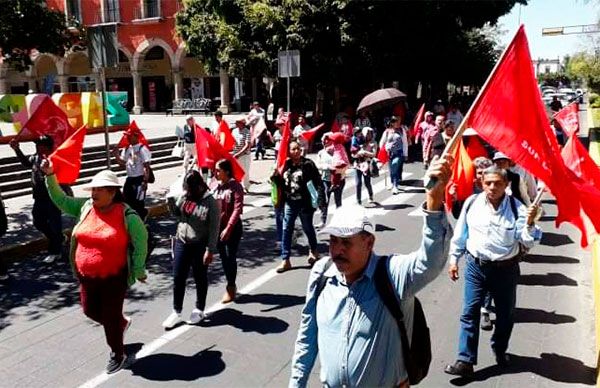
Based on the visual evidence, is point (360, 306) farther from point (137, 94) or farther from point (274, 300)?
point (137, 94)

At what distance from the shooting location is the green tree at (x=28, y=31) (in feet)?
26.5

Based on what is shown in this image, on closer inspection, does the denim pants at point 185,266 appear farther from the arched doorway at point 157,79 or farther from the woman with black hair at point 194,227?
the arched doorway at point 157,79

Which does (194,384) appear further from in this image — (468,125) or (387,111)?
(387,111)

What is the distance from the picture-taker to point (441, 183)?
2402 millimetres

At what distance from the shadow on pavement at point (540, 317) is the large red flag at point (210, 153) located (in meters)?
3.29

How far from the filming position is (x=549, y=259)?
25.2 feet

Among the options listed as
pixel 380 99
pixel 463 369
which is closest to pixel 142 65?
pixel 380 99

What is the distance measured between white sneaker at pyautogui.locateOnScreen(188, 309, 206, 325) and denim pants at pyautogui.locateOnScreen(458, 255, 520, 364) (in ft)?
8.39

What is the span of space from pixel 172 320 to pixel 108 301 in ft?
3.79

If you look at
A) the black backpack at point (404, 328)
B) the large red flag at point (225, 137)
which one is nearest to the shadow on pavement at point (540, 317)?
the black backpack at point (404, 328)

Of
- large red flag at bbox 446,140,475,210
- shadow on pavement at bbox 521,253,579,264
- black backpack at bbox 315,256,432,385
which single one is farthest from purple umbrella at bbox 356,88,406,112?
black backpack at bbox 315,256,432,385

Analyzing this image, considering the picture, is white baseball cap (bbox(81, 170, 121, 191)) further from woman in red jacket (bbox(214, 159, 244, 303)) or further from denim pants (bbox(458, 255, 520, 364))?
denim pants (bbox(458, 255, 520, 364))

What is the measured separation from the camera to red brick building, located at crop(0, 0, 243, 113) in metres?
36.2

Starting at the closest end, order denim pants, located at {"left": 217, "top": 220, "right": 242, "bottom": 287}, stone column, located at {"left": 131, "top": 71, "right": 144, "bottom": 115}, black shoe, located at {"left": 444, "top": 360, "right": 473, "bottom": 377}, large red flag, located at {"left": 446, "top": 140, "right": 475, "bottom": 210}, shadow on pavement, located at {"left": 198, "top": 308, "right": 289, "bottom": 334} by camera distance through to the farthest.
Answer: black shoe, located at {"left": 444, "top": 360, "right": 473, "bottom": 377} → shadow on pavement, located at {"left": 198, "top": 308, "right": 289, "bottom": 334} → denim pants, located at {"left": 217, "top": 220, "right": 242, "bottom": 287} → large red flag, located at {"left": 446, "top": 140, "right": 475, "bottom": 210} → stone column, located at {"left": 131, "top": 71, "right": 144, "bottom": 115}
